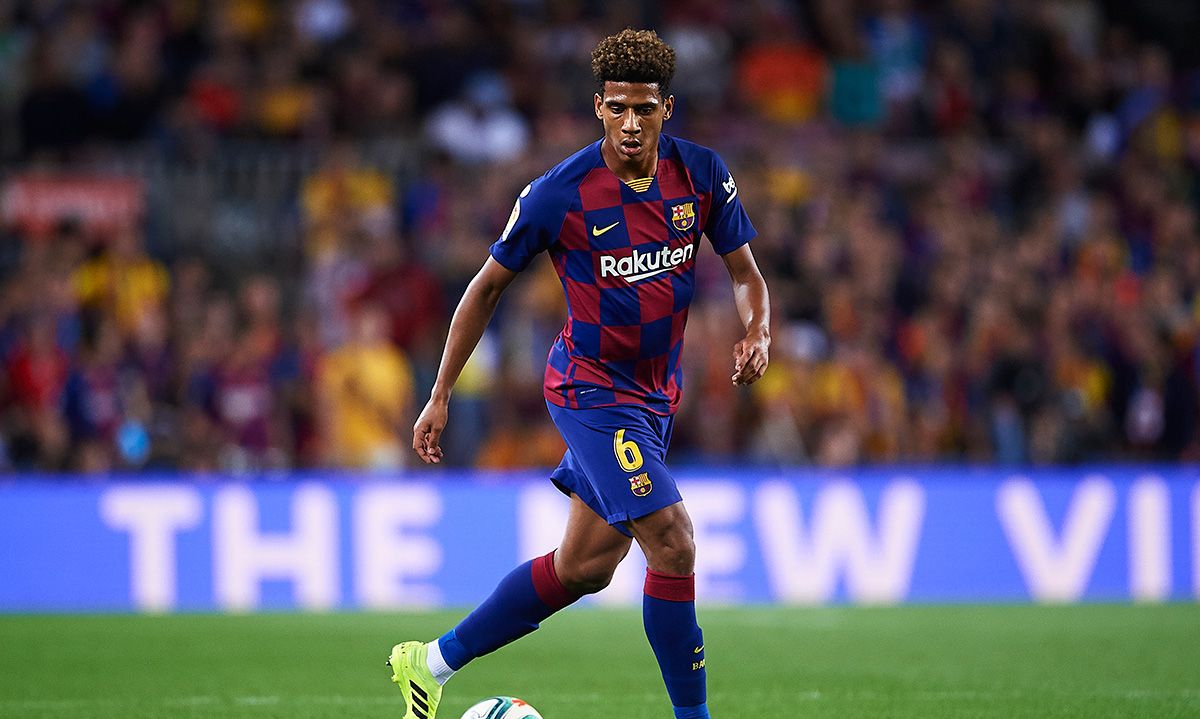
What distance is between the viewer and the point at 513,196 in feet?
44.7

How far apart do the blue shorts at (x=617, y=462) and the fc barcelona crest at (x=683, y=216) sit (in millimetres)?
635

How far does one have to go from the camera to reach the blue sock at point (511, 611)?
575 centimetres

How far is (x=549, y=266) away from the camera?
43.7 feet

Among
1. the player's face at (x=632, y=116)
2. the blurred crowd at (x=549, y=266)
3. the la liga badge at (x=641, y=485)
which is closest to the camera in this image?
the la liga badge at (x=641, y=485)

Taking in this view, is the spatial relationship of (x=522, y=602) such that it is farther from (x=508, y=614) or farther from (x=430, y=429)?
(x=430, y=429)

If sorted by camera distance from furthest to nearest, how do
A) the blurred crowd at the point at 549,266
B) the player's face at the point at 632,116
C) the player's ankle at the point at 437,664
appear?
the blurred crowd at the point at 549,266
the player's ankle at the point at 437,664
the player's face at the point at 632,116

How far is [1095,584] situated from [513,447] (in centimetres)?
431

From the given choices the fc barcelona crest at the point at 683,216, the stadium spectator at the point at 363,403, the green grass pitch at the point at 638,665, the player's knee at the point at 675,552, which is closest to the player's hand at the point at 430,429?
the player's knee at the point at 675,552

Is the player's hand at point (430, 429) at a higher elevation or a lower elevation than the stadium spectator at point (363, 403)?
higher

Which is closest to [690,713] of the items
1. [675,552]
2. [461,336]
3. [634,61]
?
[675,552]

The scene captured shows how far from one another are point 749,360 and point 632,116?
889 millimetres

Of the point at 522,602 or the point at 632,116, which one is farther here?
the point at 522,602

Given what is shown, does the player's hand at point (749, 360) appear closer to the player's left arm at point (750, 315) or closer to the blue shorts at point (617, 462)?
the player's left arm at point (750, 315)

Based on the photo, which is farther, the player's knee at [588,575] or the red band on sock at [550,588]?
the red band on sock at [550,588]
